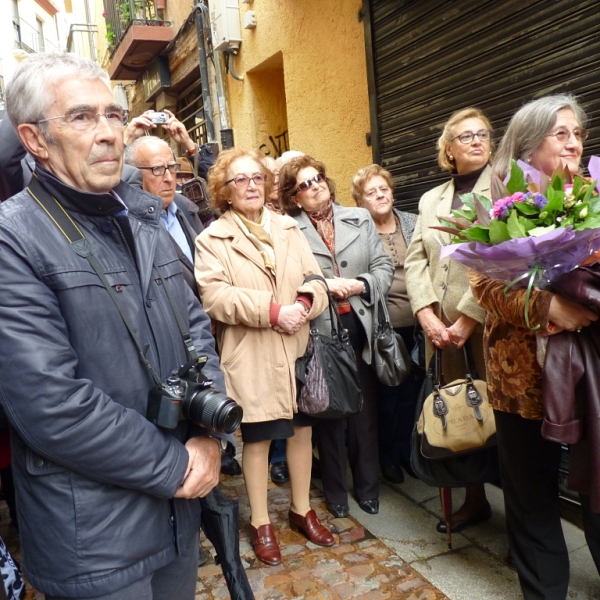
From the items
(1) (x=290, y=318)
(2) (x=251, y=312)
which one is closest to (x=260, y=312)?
(2) (x=251, y=312)

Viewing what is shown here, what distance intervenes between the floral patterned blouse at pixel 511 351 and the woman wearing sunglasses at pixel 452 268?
0.62 metres

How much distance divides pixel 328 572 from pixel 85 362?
6.36 ft

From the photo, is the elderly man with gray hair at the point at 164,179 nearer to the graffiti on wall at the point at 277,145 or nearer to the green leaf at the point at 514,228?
the green leaf at the point at 514,228

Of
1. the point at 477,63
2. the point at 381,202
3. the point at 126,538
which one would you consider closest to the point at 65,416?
the point at 126,538

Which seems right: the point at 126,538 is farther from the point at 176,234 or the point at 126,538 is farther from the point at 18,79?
the point at 176,234

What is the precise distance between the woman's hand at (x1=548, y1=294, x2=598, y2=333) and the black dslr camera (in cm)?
112

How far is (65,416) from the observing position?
1.39m

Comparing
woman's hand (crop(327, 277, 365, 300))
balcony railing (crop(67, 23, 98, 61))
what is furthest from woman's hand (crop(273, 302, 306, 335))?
balcony railing (crop(67, 23, 98, 61))

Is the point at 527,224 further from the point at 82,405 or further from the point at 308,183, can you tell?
the point at 308,183

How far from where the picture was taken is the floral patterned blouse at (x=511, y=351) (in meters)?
2.07

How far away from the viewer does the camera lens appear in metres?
1.57

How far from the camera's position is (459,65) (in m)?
4.19

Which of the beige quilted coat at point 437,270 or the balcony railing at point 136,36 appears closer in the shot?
the beige quilted coat at point 437,270

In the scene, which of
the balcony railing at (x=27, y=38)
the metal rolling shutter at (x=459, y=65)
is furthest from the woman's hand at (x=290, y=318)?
the balcony railing at (x=27, y=38)
